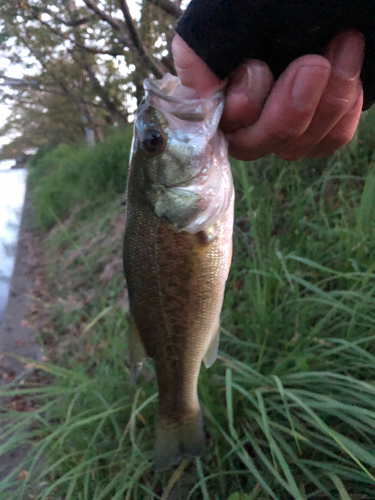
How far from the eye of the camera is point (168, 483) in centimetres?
146

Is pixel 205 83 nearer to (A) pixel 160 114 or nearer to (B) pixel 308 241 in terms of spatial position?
(A) pixel 160 114

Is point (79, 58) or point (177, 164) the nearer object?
point (177, 164)

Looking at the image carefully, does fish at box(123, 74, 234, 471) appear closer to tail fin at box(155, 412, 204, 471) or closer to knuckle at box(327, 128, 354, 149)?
tail fin at box(155, 412, 204, 471)

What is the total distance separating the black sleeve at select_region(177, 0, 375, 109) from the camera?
0.77 meters

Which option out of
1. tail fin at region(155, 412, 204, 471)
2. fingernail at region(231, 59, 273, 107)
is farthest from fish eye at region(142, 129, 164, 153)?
tail fin at region(155, 412, 204, 471)

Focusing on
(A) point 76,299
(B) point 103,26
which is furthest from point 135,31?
(A) point 76,299

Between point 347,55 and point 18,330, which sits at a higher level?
point 347,55

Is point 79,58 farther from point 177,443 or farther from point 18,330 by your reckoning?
point 177,443

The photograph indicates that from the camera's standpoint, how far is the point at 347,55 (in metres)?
0.84

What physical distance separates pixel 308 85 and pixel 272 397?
124 cm

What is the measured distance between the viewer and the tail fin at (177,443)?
4.43 feet

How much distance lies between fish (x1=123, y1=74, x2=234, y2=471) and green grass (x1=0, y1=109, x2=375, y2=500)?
36 centimetres

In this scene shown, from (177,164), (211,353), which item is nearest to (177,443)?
(211,353)

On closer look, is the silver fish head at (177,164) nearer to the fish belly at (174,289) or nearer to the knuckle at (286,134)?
the fish belly at (174,289)
